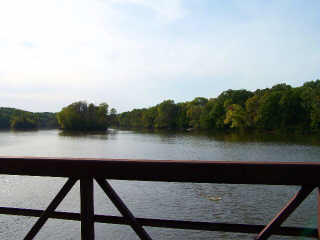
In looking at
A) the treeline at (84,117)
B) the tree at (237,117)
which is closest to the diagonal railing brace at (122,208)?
the tree at (237,117)

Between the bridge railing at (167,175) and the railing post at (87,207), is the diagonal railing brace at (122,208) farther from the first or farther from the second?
the railing post at (87,207)

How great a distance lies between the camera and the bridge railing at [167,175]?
76.9 inches

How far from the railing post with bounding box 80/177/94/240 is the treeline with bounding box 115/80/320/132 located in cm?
7738

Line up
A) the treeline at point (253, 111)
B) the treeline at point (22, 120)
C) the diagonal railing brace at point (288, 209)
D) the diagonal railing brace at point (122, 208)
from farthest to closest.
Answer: the treeline at point (22, 120) → the treeline at point (253, 111) → the diagonal railing brace at point (122, 208) → the diagonal railing brace at point (288, 209)

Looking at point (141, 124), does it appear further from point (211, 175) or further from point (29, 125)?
point (211, 175)

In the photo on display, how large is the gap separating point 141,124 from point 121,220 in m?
157

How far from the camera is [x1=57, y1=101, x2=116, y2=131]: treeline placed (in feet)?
391

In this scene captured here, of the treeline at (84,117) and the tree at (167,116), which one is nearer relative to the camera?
the treeline at (84,117)

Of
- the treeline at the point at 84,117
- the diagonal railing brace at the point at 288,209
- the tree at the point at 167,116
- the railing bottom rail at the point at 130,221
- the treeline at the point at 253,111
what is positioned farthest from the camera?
the tree at the point at 167,116

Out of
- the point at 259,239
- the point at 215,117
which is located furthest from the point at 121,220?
the point at 215,117

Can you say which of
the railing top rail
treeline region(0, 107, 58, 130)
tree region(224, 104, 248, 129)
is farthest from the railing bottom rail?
treeline region(0, 107, 58, 130)

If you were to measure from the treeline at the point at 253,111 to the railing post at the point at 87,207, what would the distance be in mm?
77377

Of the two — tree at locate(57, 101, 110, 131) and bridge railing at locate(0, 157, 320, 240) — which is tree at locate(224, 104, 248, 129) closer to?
tree at locate(57, 101, 110, 131)

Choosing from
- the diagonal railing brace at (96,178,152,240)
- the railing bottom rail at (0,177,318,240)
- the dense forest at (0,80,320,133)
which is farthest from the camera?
the dense forest at (0,80,320,133)
